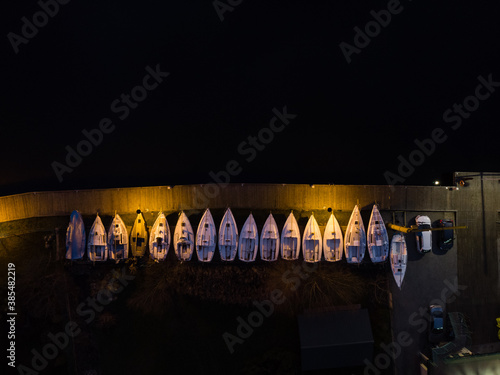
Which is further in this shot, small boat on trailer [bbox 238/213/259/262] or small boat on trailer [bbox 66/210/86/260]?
small boat on trailer [bbox 238/213/259/262]

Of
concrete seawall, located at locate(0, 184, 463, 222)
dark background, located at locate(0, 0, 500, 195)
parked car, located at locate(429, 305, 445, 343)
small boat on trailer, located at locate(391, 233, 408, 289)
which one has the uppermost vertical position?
dark background, located at locate(0, 0, 500, 195)

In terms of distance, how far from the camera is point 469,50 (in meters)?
14.6

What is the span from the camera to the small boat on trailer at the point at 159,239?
12203 millimetres

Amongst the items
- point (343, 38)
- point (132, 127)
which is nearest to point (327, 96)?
point (343, 38)

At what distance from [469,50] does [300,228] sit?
37.3 feet

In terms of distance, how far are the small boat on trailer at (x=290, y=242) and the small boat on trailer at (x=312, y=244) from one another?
0.99ft

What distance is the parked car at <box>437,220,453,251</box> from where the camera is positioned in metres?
12.3

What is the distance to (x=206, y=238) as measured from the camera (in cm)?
1229

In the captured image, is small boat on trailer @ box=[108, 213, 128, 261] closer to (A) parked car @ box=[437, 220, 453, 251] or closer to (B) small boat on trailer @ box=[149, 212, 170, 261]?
(B) small boat on trailer @ box=[149, 212, 170, 261]

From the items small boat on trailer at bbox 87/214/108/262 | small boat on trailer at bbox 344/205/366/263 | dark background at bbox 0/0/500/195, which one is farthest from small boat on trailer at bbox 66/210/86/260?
small boat on trailer at bbox 344/205/366/263

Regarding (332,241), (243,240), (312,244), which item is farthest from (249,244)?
(332,241)

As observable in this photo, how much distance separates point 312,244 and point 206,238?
404 centimetres

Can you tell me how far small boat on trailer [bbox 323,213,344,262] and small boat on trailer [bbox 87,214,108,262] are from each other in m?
8.43

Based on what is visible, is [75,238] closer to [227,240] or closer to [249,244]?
[227,240]
